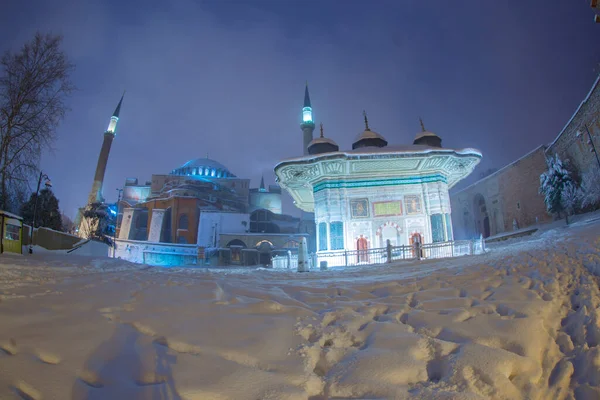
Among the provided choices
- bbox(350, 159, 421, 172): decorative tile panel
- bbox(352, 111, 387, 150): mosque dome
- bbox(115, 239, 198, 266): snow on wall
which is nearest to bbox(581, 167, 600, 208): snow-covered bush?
bbox(350, 159, 421, 172): decorative tile panel

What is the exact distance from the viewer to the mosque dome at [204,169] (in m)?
44.5

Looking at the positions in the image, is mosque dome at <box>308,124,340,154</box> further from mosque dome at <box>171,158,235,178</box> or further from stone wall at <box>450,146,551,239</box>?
mosque dome at <box>171,158,235,178</box>

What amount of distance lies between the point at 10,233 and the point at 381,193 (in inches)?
601

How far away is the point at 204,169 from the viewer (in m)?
45.4

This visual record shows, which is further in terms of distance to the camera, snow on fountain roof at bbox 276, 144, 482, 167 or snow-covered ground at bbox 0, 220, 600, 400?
snow on fountain roof at bbox 276, 144, 482, 167

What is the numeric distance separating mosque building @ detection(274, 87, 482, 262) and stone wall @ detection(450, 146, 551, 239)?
9.10m

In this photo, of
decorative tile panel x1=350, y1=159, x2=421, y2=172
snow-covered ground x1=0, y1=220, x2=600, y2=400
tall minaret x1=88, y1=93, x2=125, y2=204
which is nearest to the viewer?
snow-covered ground x1=0, y1=220, x2=600, y2=400

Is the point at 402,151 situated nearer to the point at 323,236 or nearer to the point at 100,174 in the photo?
the point at 323,236

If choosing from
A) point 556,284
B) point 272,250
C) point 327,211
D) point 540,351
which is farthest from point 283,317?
point 272,250

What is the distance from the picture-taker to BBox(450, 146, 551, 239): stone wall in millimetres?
22438

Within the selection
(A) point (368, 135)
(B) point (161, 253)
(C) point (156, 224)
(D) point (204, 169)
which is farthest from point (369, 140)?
(D) point (204, 169)

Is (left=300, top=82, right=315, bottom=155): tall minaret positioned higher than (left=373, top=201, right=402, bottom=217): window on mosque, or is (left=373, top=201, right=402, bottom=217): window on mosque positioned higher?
(left=300, top=82, right=315, bottom=155): tall minaret

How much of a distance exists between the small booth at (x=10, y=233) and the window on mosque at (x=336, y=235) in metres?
12.5

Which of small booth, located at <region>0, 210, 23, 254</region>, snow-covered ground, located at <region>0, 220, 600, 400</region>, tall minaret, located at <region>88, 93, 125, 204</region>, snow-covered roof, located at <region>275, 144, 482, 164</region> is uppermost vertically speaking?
tall minaret, located at <region>88, 93, 125, 204</region>
